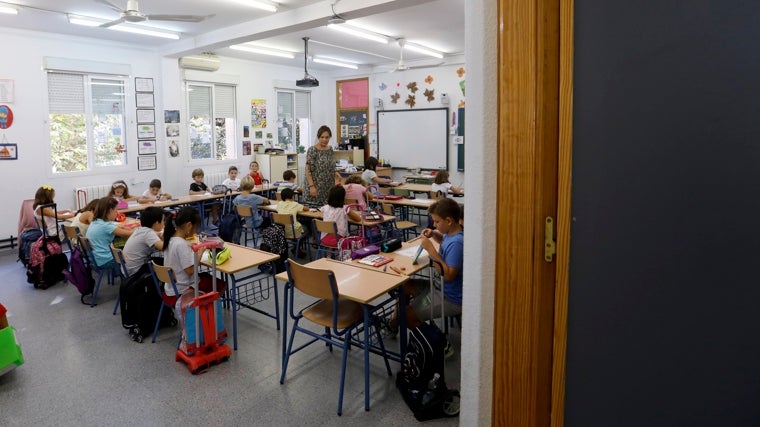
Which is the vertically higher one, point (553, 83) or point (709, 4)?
point (709, 4)

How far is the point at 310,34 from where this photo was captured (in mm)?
7691

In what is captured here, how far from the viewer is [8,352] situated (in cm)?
309

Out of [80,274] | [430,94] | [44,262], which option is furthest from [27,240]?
[430,94]

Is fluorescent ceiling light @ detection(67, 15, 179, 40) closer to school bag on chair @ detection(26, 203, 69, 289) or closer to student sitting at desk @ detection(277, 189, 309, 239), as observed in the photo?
school bag on chair @ detection(26, 203, 69, 289)

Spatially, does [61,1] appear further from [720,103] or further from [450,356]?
[720,103]

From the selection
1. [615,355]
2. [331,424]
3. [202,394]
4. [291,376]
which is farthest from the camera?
[291,376]

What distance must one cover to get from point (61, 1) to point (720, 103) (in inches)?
263

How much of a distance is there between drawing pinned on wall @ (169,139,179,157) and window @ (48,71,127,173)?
2.48 feet

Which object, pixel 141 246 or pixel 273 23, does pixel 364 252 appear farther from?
pixel 273 23

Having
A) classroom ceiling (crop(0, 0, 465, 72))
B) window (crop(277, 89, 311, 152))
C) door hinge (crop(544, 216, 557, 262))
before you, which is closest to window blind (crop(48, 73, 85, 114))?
classroom ceiling (crop(0, 0, 465, 72))

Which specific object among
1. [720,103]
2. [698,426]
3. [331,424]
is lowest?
[331,424]

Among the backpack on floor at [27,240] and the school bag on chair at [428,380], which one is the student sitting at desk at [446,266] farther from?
the backpack on floor at [27,240]

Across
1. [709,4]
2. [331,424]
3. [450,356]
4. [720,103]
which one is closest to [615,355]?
[720,103]

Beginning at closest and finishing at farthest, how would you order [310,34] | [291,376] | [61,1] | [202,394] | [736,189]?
[736,189]
[202,394]
[291,376]
[61,1]
[310,34]
